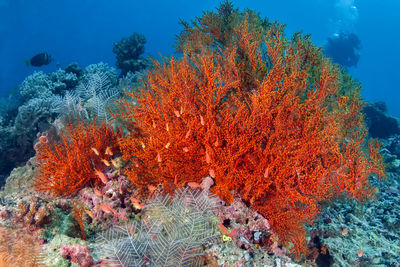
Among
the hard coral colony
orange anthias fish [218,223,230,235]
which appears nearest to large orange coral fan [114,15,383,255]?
the hard coral colony

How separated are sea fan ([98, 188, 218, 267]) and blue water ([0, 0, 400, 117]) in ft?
277

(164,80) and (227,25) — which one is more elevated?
(227,25)

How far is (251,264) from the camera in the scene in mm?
3000

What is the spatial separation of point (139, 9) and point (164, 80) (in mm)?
147595

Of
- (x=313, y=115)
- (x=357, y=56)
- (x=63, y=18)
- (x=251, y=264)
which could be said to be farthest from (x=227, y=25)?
(x=63, y=18)

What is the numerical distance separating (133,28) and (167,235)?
141m

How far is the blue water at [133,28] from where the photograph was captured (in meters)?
85.4

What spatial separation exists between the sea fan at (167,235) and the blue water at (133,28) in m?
84.5

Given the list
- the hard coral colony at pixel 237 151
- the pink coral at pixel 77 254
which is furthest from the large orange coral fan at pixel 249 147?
the pink coral at pixel 77 254

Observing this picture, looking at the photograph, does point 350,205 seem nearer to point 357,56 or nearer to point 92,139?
point 92,139

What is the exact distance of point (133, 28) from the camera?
416ft

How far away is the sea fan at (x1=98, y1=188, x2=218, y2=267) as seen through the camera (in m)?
2.63

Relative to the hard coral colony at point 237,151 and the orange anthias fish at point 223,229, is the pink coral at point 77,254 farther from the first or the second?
the orange anthias fish at point 223,229

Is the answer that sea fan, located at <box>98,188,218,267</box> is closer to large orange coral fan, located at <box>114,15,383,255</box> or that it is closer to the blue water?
large orange coral fan, located at <box>114,15,383,255</box>
